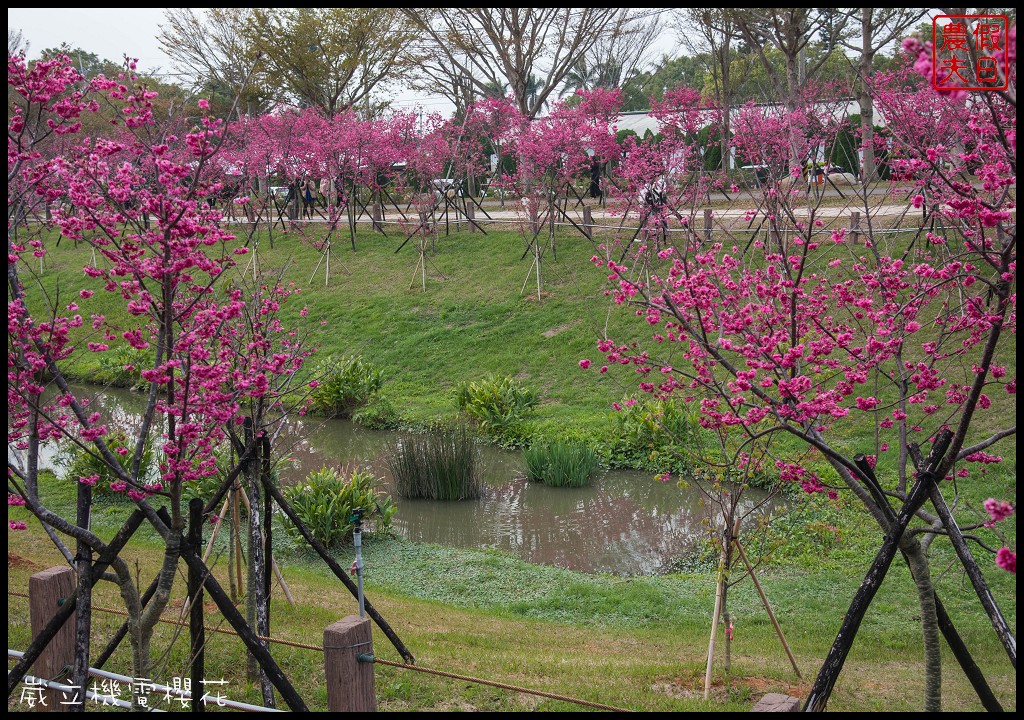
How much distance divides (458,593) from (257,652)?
3.70 m

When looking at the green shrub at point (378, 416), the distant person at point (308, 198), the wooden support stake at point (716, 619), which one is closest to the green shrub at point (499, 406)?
the green shrub at point (378, 416)

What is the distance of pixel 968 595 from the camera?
6.59m

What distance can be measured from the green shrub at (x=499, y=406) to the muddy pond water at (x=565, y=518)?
1.38ft

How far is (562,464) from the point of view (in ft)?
32.4

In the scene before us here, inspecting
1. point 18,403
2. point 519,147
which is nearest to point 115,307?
point 519,147

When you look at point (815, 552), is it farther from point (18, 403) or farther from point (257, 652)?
point (18, 403)

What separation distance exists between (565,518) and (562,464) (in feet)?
2.59

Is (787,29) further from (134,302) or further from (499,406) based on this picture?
(134,302)

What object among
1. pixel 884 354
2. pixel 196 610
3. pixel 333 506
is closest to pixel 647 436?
pixel 333 506

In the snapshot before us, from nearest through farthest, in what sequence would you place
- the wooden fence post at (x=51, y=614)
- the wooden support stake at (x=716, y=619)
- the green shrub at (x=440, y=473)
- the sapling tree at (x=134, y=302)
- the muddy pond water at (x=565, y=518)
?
1. the sapling tree at (x=134, y=302)
2. the wooden fence post at (x=51, y=614)
3. the wooden support stake at (x=716, y=619)
4. the muddy pond water at (x=565, y=518)
5. the green shrub at (x=440, y=473)

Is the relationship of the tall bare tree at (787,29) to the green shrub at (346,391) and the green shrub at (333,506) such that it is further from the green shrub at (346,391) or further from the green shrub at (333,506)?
the green shrub at (333,506)

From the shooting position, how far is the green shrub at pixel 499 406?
11.9 meters

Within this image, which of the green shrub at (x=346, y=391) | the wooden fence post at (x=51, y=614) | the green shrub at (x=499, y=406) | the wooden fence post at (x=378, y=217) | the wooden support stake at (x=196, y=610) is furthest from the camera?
the wooden fence post at (x=378, y=217)

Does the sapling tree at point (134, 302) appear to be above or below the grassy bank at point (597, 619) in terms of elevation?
above
